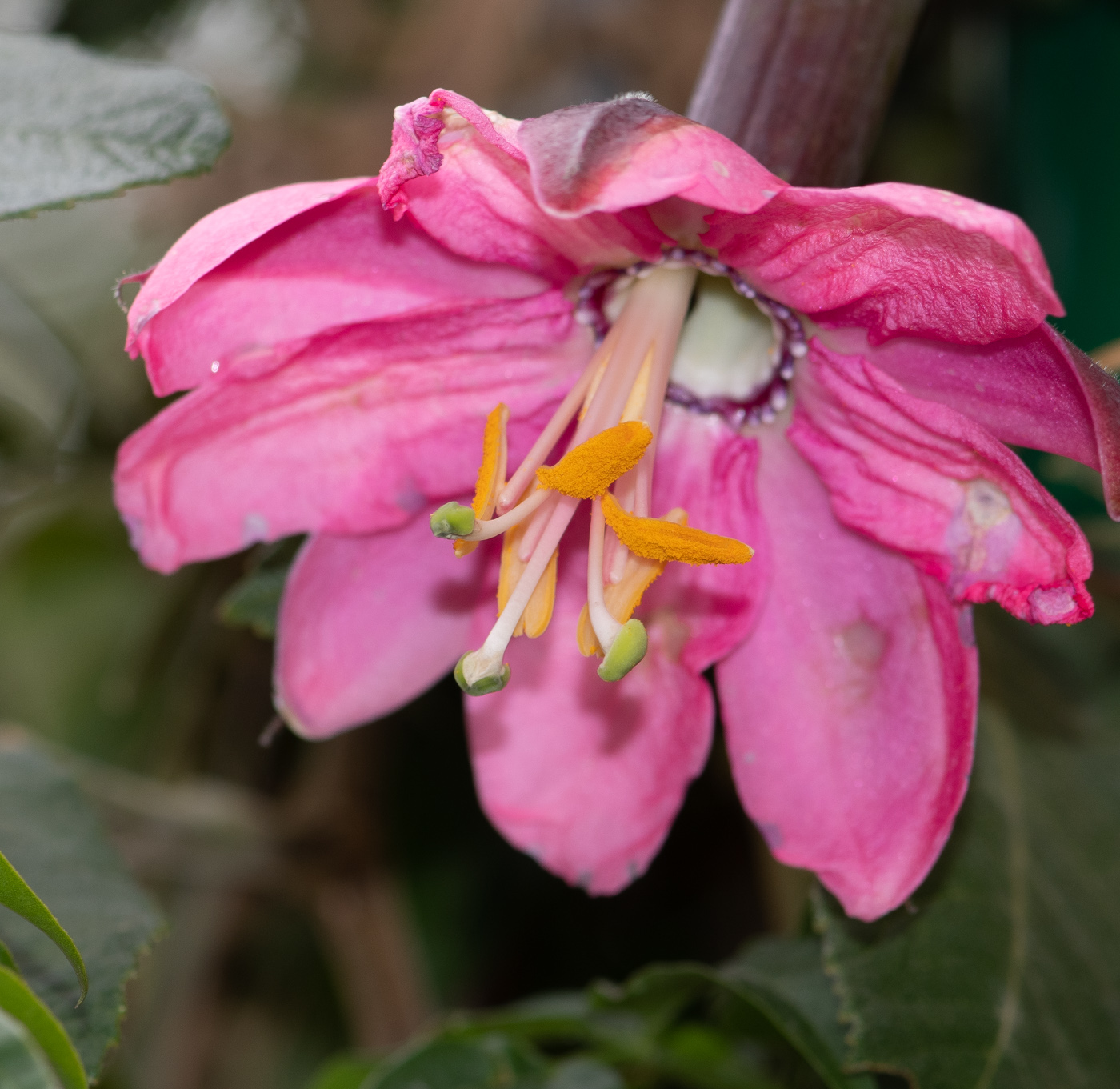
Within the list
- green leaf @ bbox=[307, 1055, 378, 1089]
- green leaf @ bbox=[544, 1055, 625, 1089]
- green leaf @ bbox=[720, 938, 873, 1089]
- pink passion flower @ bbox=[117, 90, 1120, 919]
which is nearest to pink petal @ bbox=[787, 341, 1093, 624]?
pink passion flower @ bbox=[117, 90, 1120, 919]

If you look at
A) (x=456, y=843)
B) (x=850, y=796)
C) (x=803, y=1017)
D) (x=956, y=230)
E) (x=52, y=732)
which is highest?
(x=956, y=230)

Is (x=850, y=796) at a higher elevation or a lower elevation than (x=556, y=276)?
lower

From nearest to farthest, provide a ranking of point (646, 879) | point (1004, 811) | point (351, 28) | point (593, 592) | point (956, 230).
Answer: point (956, 230) → point (593, 592) → point (1004, 811) → point (646, 879) → point (351, 28)

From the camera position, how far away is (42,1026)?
12.1 inches

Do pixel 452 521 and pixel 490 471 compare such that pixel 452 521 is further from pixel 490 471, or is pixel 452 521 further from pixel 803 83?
pixel 803 83

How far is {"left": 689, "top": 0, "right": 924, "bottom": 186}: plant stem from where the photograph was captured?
18.9 inches

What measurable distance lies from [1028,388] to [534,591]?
0.68 ft

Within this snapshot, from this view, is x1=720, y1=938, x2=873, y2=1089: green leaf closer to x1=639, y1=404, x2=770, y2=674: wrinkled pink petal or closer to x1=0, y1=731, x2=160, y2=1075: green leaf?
x1=639, y1=404, x2=770, y2=674: wrinkled pink petal

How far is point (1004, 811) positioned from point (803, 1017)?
180mm

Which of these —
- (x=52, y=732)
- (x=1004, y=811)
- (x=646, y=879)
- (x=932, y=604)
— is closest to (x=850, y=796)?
(x=932, y=604)

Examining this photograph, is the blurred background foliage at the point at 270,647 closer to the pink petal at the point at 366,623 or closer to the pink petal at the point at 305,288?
the pink petal at the point at 366,623

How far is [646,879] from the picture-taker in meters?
0.98

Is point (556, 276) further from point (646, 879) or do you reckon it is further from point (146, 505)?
point (646, 879)

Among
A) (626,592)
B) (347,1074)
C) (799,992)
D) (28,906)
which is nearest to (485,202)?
(626,592)
